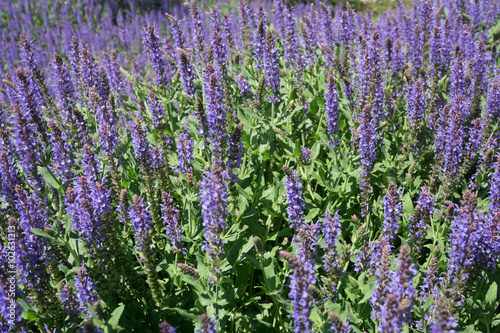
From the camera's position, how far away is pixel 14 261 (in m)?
3.42

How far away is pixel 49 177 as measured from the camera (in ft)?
14.3

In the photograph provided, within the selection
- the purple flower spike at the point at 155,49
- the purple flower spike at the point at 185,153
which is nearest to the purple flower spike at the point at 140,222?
the purple flower spike at the point at 185,153

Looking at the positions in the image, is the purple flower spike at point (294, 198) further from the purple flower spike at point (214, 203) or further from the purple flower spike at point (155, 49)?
the purple flower spike at point (155, 49)

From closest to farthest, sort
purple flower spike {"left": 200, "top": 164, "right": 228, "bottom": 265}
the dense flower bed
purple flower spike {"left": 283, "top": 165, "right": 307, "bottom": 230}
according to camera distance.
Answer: purple flower spike {"left": 200, "top": 164, "right": 228, "bottom": 265}, the dense flower bed, purple flower spike {"left": 283, "top": 165, "right": 307, "bottom": 230}

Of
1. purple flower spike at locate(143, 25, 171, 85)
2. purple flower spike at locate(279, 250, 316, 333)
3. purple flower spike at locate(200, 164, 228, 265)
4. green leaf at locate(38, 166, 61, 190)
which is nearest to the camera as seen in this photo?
purple flower spike at locate(279, 250, 316, 333)

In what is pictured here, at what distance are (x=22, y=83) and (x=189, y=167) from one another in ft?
6.71

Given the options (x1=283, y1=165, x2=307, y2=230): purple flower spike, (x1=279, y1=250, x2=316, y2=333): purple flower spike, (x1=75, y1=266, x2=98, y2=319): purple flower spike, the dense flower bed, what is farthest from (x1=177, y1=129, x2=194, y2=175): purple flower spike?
(x1=279, y1=250, x2=316, y2=333): purple flower spike

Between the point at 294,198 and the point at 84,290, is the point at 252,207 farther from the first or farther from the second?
the point at 84,290

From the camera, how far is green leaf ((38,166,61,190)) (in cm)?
434

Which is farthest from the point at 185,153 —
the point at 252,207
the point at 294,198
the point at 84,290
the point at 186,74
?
the point at 84,290

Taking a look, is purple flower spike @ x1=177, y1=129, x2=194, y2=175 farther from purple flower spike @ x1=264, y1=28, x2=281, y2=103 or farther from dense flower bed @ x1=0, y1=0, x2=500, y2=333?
purple flower spike @ x1=264, y1=28, x2=281, y2=103

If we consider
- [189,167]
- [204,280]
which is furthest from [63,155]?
[204,280]

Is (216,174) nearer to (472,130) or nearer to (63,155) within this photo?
(63,155)

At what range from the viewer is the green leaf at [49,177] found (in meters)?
4.34
